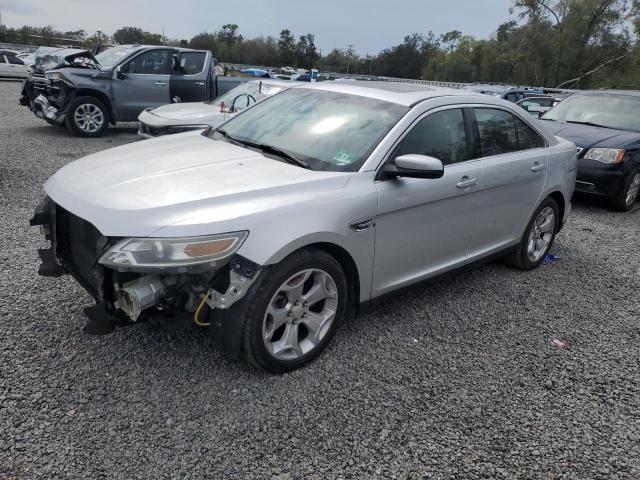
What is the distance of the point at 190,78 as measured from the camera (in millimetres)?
11281

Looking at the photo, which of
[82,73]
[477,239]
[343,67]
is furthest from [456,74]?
[477,239]

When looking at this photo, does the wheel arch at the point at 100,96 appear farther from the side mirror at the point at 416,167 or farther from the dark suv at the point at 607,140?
the side mirror at the point at 416,167

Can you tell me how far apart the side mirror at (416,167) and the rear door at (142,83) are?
926cm

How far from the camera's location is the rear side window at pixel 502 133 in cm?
399

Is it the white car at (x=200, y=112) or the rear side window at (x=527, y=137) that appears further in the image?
the white car at (x=200, y=112)

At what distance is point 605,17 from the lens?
4903 cm

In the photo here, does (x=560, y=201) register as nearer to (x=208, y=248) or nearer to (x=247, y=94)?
(x=208, y=248)

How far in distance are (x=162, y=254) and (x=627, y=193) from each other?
723cm

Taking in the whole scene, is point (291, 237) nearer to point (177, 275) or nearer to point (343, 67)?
point (177, 275)

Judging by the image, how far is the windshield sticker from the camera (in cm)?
319

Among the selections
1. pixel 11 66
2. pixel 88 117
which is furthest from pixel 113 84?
pixel 11 66

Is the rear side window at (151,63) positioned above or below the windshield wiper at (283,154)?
above

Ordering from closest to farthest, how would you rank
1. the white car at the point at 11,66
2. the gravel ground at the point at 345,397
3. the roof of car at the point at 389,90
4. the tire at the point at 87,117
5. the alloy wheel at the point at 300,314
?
1. the gravel ground at the point at 345,397
2. the alloy wheel at the point at 300,314
3. the roof of car at the point at 389,90
4. the tire at the point at 87,117
5. the white car at the point at 11,66

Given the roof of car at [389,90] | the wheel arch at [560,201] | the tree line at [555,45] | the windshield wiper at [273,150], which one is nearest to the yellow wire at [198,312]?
the windshield wiper at [273,150]
